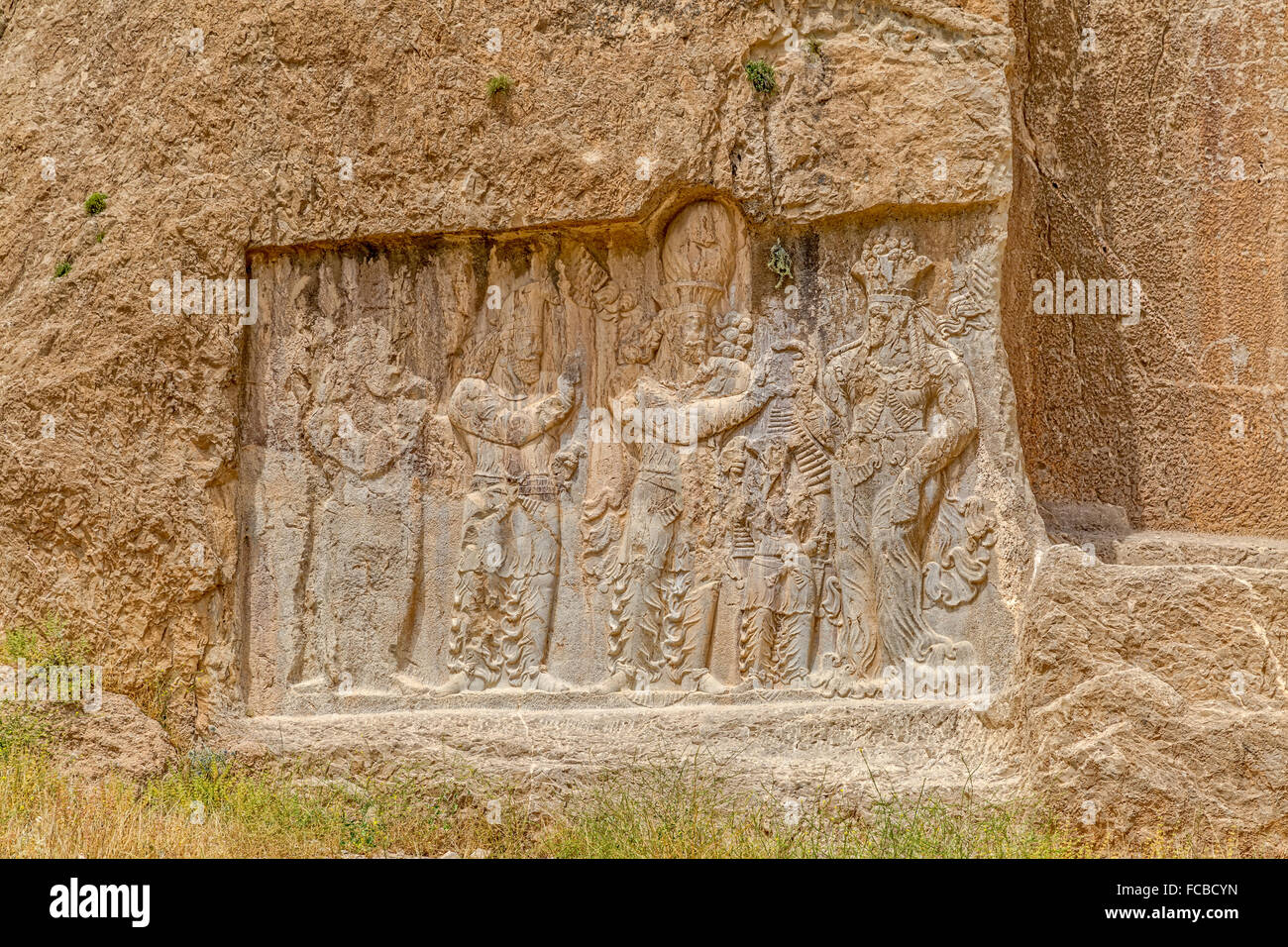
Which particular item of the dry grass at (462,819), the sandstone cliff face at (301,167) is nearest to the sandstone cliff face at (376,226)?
the sandstone cliff face at (301,167)

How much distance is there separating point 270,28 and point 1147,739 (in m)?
5.19

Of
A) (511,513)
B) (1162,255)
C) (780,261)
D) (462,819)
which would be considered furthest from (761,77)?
(462,819)

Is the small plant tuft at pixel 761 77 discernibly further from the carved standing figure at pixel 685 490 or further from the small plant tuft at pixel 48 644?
the small plant tuft at pixel 48 644

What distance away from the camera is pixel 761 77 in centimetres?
795

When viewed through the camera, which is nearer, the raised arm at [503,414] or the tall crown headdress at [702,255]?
the tall crown headdress at [702,255]

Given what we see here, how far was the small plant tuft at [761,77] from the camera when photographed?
795 centimetres

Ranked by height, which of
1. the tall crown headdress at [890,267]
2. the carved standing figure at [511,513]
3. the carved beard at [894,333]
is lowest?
the carved standing figure at [511,513]

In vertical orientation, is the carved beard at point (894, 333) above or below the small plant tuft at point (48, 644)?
above

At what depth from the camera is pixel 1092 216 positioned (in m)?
9.17

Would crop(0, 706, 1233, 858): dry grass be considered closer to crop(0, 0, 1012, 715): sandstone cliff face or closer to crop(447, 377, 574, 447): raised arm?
crop(0, 0, 1012, 715): sandstone cliff face

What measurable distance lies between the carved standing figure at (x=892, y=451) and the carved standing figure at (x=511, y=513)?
1.36 m

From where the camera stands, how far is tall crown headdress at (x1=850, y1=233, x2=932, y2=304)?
311 inches

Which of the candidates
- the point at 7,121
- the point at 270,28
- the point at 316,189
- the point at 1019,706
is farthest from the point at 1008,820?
the point at 7,121

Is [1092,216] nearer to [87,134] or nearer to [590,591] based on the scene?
[590,591]
